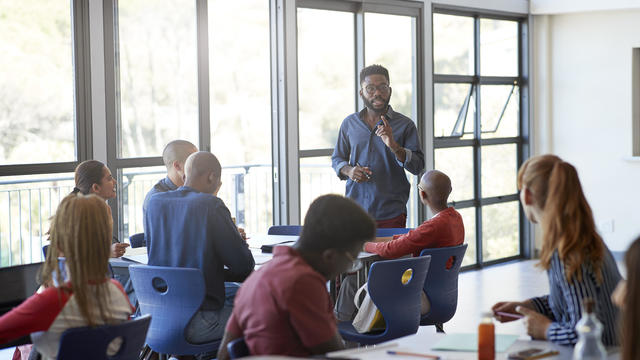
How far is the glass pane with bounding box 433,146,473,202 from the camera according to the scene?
25.8ft

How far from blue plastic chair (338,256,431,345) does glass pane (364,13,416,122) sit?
3.65 metres

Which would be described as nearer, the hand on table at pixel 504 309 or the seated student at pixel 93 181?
the hand on table at pixel 504 309

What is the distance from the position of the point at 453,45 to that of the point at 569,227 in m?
5.75

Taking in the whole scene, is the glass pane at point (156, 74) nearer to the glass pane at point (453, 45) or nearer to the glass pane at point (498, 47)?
the glass pane at point (453, 45)

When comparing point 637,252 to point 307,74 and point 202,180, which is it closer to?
point 202,180

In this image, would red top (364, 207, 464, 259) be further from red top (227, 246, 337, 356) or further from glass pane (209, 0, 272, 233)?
glass pane (209, 0, 272, 233)

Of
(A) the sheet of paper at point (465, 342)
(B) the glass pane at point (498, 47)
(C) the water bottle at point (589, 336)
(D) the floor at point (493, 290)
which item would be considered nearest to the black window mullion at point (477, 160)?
(B) the glass pane at point (498, 47)

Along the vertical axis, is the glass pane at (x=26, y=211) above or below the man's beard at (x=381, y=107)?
below

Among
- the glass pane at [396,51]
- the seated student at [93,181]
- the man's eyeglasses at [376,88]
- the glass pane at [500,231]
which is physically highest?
the glass pane at [396,51]

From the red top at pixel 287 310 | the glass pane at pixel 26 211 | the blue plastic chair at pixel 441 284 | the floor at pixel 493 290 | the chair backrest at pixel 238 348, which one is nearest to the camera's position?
the red top at pixel 287 310

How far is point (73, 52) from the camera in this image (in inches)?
199

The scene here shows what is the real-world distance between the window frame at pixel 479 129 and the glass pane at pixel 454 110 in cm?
5

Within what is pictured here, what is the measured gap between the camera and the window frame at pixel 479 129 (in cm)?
784

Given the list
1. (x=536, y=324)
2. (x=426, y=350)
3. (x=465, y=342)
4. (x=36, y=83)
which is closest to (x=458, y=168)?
(x=36, y=83)
